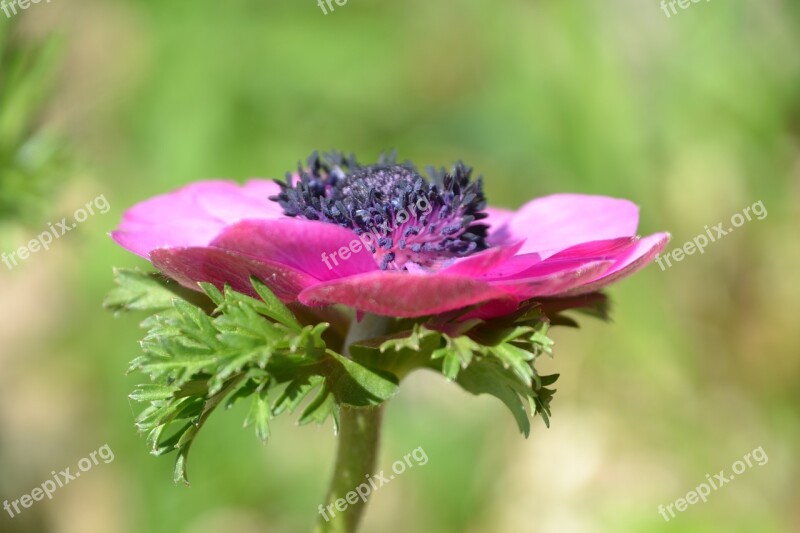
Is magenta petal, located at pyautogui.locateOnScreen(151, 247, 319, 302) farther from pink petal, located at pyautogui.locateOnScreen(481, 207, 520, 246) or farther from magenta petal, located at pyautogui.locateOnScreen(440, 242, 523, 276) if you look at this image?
pink petal, located at pyautogui.locateOnScreen(481, 207, 520, 246)

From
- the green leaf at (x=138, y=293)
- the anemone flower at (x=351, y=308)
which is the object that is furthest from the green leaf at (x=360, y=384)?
the green leaf at (x=138, y=293)

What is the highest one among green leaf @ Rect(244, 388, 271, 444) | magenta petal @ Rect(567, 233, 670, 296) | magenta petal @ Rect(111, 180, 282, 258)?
magenta petal @ Rect(111, 180, 282, 258)

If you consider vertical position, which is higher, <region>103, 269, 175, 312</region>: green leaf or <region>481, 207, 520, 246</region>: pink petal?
<region>103, 269, 175, 312</region>: green leaf

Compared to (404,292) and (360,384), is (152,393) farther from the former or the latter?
(404,292)

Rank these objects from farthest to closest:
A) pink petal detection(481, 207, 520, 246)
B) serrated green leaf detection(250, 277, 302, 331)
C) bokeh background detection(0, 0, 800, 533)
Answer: bokeh background detection(0, 0, 800, 533)
pink petal detection(481, 207, 520, 246)
serrated green leaf detection(250, 277, 302, 331)

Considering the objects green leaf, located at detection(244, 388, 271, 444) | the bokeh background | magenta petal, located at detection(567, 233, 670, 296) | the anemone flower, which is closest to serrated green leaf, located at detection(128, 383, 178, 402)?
the anemone flower

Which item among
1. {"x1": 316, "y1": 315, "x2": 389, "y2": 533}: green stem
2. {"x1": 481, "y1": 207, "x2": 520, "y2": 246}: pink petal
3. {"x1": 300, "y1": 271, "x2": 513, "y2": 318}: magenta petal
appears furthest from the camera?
{"x1": 481, "y1": 207, "x2": 520, "y2": 246}: pink petal

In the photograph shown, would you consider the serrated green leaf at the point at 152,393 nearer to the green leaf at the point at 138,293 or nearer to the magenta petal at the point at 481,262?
the green leaf at the point at 138,293

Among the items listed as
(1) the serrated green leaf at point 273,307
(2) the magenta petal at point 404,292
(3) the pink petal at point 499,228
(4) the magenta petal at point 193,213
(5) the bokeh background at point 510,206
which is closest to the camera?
(2) the magenta petal at point 404,292
